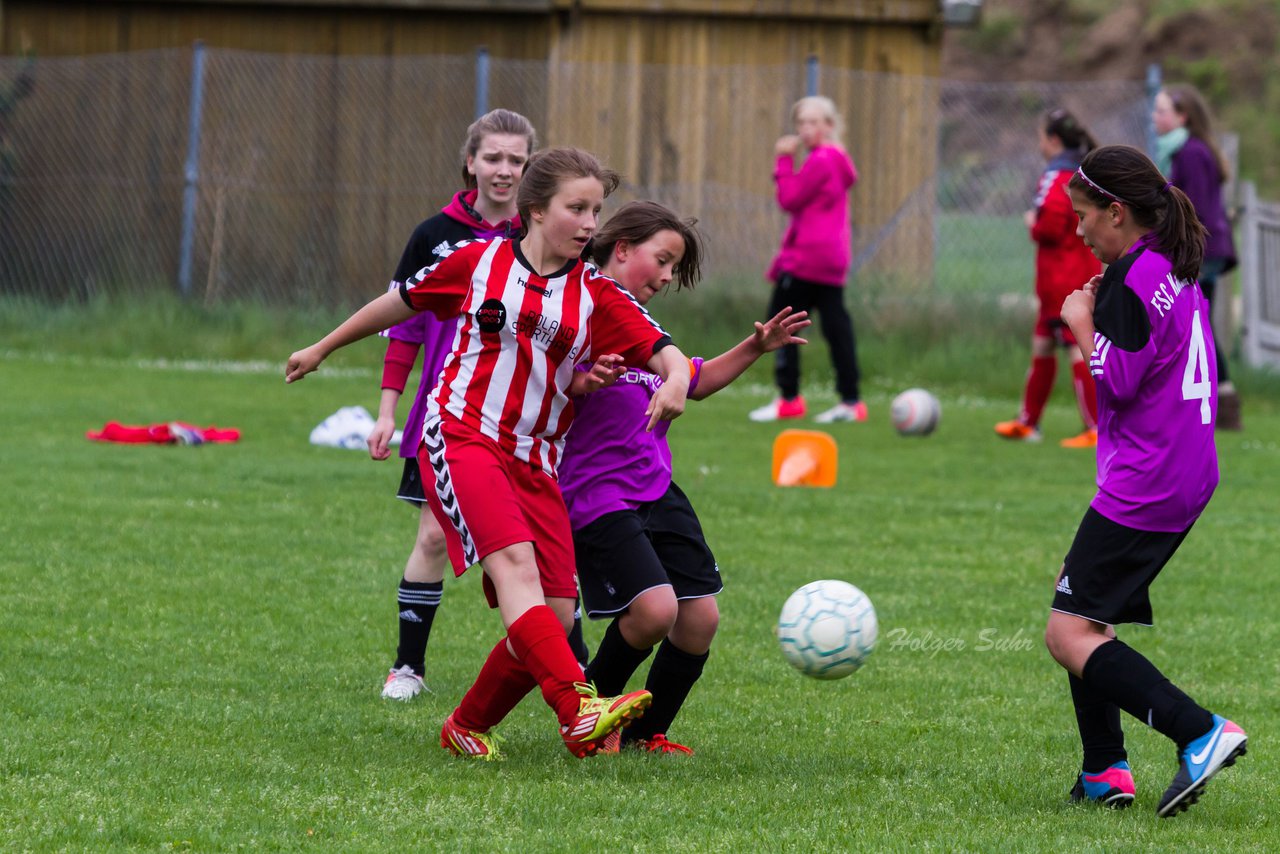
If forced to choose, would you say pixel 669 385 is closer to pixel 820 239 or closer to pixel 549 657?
pixel 549 657

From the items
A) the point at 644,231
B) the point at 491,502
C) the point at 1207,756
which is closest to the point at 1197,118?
the point at 644,231

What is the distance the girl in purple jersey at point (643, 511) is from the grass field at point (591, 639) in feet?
0.98

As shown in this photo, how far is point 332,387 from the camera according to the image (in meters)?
13.2

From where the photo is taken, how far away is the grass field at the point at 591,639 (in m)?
3.96

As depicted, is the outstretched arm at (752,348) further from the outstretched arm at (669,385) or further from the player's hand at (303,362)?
the player's hand at (303,362)

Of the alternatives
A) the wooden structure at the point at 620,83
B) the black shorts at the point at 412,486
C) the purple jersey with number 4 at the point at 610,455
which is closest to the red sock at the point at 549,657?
the purple jersey with number 4 at the point at 610,455

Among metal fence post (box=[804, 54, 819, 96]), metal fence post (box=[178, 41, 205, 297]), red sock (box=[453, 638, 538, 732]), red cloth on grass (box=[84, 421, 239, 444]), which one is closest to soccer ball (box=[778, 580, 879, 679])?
red sock (box=[453, 638, 538, 732])

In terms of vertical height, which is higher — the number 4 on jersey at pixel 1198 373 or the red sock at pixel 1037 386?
the number 4 on jersey at pixel 1198 373

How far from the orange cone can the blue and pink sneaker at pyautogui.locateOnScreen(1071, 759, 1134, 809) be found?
520 cm

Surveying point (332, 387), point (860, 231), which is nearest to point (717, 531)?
point (332, 387)

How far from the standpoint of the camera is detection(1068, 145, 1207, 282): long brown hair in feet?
13.5

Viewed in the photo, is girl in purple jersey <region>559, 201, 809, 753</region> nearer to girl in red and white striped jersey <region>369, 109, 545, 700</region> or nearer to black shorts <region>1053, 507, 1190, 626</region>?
girl in red and white striped jersey <region>369, 109, 545, 700</region>

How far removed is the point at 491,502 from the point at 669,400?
51cm

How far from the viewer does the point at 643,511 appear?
4.63 metres
